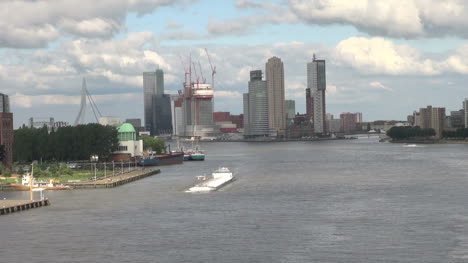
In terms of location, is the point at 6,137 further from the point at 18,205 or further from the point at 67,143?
the point at 18,205

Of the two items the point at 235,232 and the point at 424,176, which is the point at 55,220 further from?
the point at 424,176

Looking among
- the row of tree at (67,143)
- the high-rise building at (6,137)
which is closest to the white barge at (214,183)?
the high-rise building at (6,137)

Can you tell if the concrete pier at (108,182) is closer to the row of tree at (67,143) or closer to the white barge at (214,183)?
the white barge at (214,183)

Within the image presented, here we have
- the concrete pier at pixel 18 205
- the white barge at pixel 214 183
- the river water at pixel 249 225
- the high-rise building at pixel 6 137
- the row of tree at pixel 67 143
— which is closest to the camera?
the river water at pixel 249 225

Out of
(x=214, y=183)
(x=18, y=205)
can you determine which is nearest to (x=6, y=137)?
(x=214, y=183)

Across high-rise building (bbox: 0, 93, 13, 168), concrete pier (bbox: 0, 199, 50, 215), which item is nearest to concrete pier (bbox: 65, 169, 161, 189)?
concrete pier (bbox: 0, 199, 50, 215)
